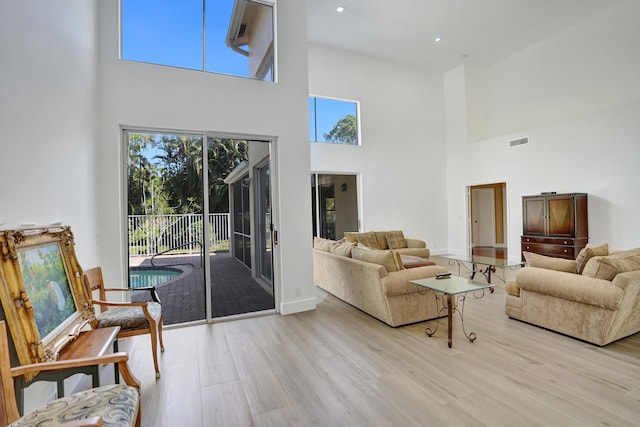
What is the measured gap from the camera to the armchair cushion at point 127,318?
8.14ft

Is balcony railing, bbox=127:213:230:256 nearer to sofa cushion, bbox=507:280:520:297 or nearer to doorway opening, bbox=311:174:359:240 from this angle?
sofa cushion, bbox=507:280:520:297

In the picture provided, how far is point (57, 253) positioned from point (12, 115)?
36.6 inches

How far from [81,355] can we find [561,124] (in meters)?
8.68

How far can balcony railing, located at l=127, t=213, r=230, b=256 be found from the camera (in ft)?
11.7

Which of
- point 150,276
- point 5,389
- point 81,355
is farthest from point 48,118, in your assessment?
point 150,276

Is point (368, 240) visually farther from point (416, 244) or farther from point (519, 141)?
point (519, 141)

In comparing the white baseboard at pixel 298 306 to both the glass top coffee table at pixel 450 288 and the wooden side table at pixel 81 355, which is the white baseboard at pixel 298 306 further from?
the wooden side table at pixel 81 355

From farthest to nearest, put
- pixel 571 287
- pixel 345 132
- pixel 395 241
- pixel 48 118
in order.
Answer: pixel 345 132 → pixel 395 241 → pixel 571 287 → pixel 48 118

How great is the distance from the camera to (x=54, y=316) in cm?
192

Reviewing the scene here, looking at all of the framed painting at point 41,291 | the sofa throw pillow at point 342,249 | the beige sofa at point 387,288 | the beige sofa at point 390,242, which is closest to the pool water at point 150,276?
the framed painting at point 41,291

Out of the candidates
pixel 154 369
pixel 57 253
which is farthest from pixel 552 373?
pixel 57 253

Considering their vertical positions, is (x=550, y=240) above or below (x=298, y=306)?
above

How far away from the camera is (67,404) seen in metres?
1.41

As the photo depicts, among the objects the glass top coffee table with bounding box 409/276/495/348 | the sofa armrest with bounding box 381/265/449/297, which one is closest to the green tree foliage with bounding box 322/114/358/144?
the sofa armrest with bounding box 381/265/449/297
